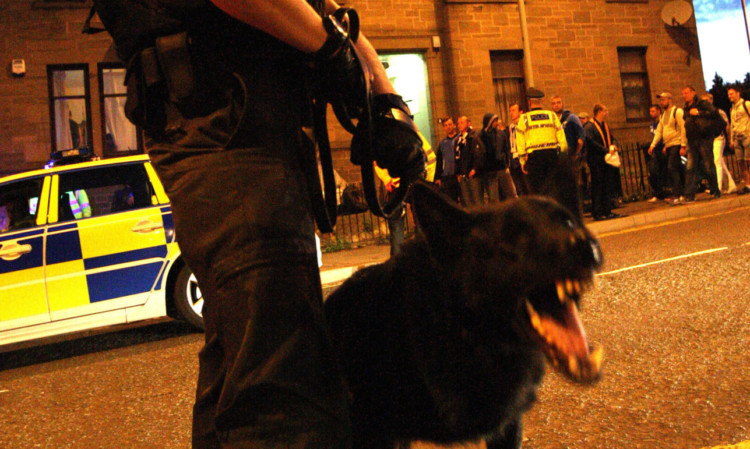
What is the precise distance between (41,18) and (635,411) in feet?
46.4

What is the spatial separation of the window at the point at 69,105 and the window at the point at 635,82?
14.0m

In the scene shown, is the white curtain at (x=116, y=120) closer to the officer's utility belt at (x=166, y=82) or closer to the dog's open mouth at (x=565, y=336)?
the officer's utility belt at (x=166, y=82)

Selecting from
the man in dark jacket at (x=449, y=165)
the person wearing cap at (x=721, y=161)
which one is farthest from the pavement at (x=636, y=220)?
the man in dark jacket at (x=449, y=165)

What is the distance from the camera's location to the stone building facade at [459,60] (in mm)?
12797

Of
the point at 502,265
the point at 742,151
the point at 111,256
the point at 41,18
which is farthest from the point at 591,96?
the point at 502,265

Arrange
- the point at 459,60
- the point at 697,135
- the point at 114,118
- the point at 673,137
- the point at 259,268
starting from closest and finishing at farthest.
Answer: the point at 259,268, the point at 697,135, the point at 673,137, the point at 114,118, the point at 459,60

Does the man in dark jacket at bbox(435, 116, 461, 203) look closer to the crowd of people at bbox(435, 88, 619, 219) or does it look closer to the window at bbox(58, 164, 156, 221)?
the crowd of people at bbox(435, 88, 619, 219)

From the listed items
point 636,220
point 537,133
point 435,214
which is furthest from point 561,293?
point 636,220

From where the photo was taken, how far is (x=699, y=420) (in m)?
2.31

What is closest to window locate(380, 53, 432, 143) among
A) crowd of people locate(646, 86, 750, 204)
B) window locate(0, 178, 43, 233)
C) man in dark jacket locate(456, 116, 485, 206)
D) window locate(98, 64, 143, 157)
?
crowd of people locate(646, 86, 750, 204)

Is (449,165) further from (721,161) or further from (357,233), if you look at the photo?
(721,161)

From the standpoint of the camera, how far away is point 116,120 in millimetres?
13508

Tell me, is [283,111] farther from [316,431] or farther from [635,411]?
[635,411]

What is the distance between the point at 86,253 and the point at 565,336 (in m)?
4.91
